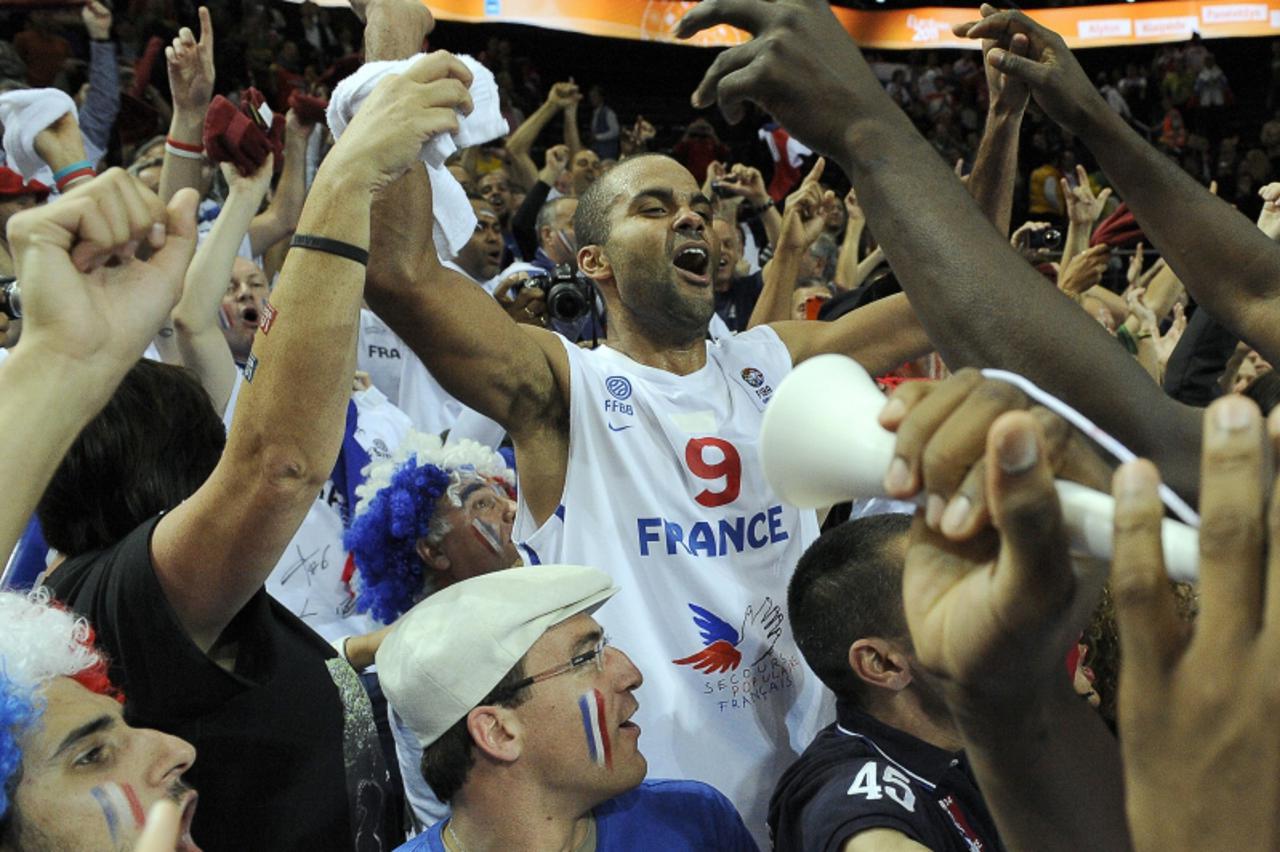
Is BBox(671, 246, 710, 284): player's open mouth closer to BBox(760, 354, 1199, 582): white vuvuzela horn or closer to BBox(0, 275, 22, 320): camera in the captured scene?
BBox(0, 275, 22, 320): camera

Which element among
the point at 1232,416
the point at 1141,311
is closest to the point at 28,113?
the point at 1141,311

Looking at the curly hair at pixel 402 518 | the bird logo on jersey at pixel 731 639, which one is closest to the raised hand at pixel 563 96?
the curly hair at pixel 402 518

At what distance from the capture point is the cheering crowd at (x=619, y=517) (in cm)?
82

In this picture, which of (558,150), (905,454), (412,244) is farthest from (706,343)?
(558,150)

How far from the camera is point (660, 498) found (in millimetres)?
2648

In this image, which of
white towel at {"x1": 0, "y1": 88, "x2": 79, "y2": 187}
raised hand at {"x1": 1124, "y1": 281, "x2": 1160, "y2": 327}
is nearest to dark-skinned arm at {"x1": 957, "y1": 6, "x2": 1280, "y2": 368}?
white towel at {"x1": 0, "y1": 88, "x2": 79, "y2": 187}

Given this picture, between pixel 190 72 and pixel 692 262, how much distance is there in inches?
78.4

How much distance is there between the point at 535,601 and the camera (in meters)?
2.20

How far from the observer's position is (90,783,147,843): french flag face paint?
4.72ft

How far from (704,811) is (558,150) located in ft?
18.7

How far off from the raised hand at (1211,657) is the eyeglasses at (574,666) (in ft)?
5.00

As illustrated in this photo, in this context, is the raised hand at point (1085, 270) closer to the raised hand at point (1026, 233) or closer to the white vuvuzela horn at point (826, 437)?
the raised hand at point (1026, 233)

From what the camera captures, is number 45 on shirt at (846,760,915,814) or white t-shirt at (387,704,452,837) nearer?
number 45 on shirt at (846,760,915,814)

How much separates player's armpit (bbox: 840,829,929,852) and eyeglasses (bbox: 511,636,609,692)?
1.68ft
